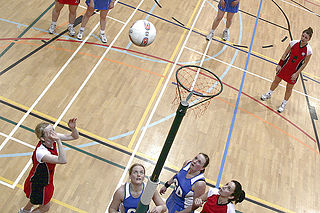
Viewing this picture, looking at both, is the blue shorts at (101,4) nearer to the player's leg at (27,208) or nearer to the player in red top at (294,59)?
the player in red top at (294,59)

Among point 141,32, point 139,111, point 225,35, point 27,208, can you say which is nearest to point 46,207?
point 27,208

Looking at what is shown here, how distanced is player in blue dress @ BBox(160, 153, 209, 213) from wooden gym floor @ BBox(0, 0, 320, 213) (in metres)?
1.33

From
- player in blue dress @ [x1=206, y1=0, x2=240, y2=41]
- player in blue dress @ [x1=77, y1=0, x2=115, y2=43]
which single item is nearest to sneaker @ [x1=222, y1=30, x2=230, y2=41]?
player in blue dress @ [x1=206, y1=0, x2=240, y2=41]

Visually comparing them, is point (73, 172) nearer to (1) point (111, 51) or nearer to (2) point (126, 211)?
(2) point (126, 211)

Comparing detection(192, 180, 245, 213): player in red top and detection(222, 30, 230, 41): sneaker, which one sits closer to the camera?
detection(192, 180, 245, 213): player in red top

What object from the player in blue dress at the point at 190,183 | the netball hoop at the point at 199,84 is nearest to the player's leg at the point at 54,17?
the netball hoop at the point at 199,84

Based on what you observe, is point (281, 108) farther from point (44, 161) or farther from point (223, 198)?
point (44, 161)

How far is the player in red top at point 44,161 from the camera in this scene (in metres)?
4.14

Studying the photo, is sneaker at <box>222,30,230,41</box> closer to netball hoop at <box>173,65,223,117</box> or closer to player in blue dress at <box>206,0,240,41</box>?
player in blue dress at <box>206,0,240,41</box>

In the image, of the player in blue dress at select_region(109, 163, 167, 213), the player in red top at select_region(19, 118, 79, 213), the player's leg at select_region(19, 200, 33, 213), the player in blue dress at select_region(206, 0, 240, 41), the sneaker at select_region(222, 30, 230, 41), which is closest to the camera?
the player in blue dress at select_region(109, 163, 167, 213)

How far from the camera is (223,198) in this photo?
434cm

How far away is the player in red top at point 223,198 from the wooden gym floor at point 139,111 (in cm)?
173

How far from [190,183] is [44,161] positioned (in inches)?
75.2

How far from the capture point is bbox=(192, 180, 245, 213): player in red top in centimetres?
424
